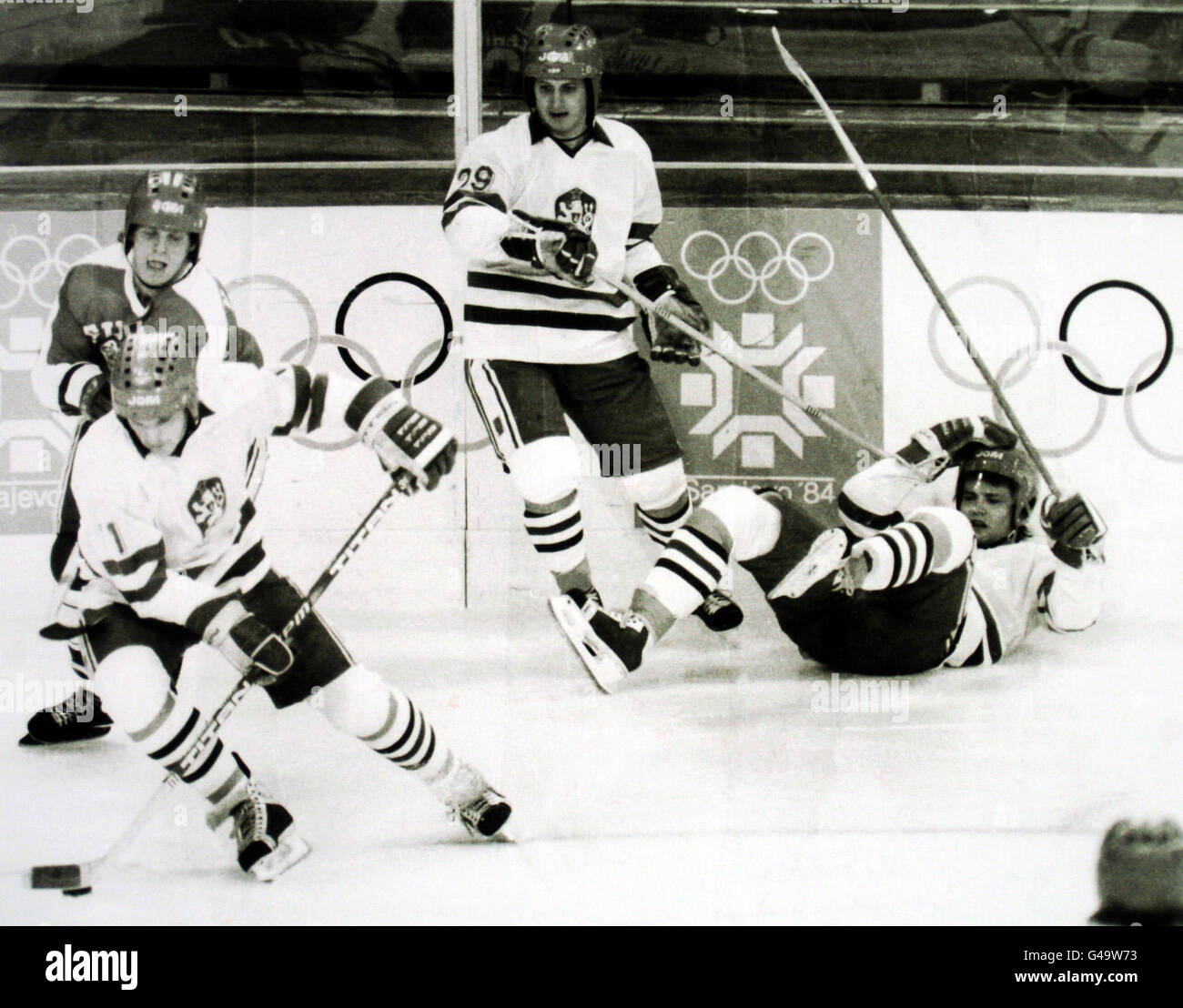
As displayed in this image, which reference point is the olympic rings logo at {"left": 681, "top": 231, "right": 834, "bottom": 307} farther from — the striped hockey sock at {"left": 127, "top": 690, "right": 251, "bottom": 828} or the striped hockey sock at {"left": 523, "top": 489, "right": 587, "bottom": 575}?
the striped hockey sock at {"left": 127, "top": 690, "right": 251, "bottom": 828}

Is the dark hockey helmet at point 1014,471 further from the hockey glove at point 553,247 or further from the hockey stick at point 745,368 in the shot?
the hockey glove at point 553,247

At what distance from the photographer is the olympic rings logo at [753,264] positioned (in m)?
2.58

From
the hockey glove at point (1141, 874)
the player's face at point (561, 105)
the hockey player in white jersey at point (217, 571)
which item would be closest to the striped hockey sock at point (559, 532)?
the hockey player in white jersey at point (217, 571)

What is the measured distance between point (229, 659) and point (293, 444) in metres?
0.49

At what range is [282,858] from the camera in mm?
2438

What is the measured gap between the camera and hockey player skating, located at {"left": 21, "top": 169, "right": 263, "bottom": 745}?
2.50m

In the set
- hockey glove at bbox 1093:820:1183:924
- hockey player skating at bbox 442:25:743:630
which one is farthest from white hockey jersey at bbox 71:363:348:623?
hockey glove at bbox 1093:820:1183:924

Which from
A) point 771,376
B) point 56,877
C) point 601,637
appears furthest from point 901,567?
point 56,877

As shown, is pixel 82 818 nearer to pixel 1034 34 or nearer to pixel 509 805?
pixel 509 805

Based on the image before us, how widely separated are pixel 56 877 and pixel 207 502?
2.86 feet

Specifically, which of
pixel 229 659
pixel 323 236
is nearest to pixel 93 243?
pixel 323 236

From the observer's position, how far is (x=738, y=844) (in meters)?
2.47

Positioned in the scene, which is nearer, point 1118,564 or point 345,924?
point 345,924
